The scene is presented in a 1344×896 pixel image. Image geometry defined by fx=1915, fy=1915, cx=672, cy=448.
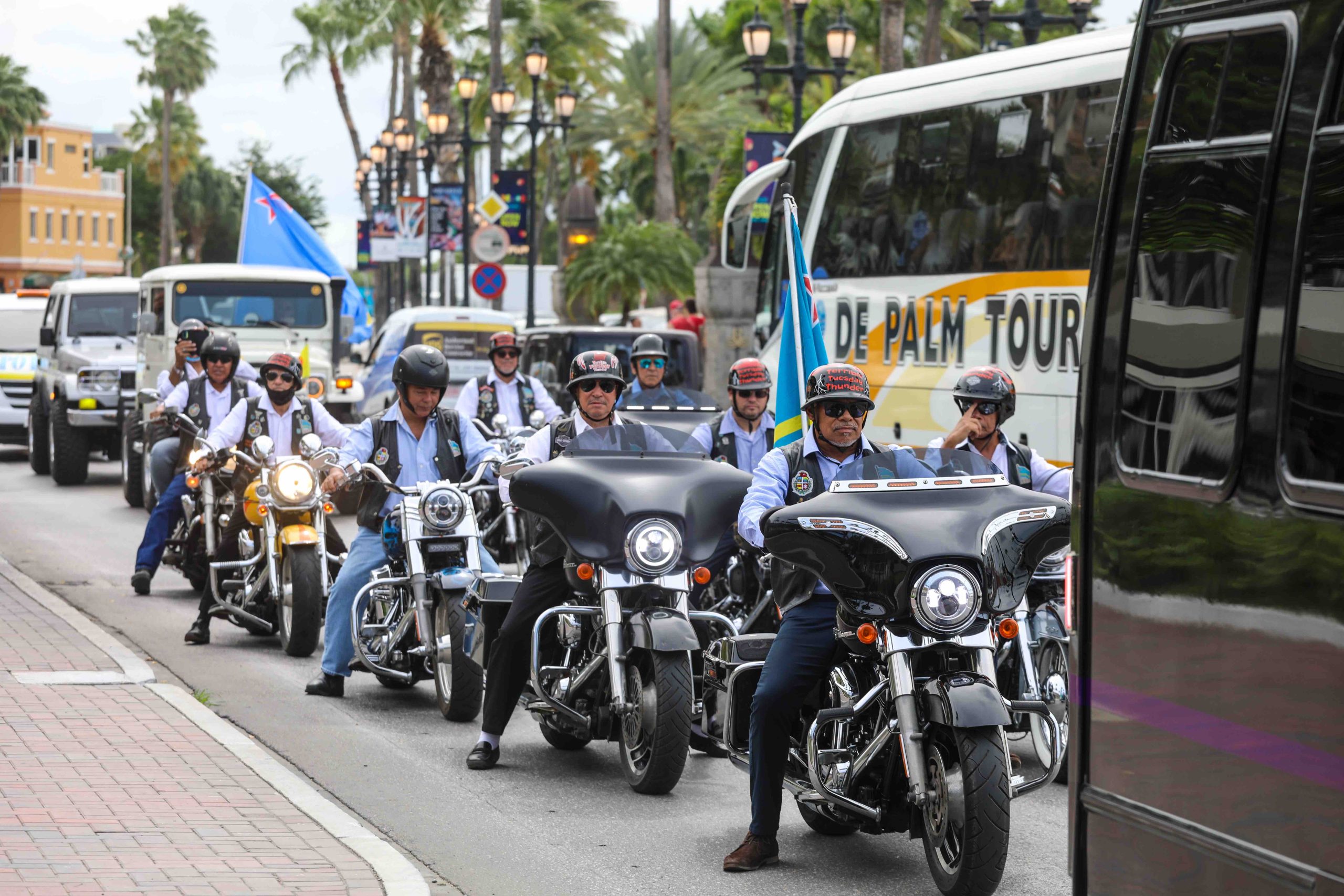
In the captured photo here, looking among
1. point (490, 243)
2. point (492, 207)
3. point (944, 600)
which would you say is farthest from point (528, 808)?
point (492, 207)

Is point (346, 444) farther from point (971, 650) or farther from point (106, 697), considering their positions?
point (971, 650)

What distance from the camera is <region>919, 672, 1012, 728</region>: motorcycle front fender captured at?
18.5 feet

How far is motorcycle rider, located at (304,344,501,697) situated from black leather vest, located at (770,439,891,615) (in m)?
2.71

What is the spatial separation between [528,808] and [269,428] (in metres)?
4.87

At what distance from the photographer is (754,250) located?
2294 centimetres

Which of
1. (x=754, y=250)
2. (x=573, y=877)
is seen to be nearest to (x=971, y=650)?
(x=573, y=877)

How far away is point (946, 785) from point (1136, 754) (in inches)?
63.8

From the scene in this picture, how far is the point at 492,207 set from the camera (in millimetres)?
29703

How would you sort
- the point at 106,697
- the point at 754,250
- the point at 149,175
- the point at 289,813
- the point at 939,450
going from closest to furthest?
the point at 939,450
the point at 289,813
the point at 106,697
the point at 754,250
the point at 149,175

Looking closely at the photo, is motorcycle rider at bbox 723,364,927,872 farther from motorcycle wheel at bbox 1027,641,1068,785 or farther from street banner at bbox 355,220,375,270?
street banner at bbox 355,220,375,270

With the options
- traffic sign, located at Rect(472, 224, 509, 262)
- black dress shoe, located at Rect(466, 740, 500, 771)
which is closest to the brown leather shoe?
black dress shoe, located at Rect(466, 740, 500, 771)

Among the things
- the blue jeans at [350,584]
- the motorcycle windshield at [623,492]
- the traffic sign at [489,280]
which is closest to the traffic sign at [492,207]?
the traffic sign at [489,280]

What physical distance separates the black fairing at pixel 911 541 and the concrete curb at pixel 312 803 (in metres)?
1.58

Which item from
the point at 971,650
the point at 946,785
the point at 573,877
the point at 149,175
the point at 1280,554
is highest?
the point at 149,175
